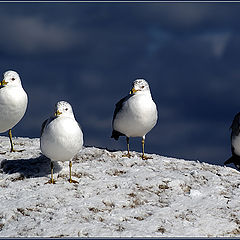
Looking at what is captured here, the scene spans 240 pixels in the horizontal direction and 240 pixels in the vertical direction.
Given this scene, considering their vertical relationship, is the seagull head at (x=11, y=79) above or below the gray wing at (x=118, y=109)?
above

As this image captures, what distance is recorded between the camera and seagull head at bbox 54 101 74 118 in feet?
35.6

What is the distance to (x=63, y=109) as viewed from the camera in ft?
35.8

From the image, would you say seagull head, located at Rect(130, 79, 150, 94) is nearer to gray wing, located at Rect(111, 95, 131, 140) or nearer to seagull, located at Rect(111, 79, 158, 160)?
seagull, located at Rect(111, 79, 158, 160)

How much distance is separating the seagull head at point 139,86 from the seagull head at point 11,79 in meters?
3.68

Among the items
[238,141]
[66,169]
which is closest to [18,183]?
[66,169]

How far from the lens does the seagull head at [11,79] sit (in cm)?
1381

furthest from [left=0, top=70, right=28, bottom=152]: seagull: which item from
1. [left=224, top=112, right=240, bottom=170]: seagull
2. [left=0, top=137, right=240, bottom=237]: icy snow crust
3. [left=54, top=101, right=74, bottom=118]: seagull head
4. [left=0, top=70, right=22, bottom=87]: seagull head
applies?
[left=224, top=112, right=240, bottom=170]: seagull

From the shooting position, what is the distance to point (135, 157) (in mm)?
14102

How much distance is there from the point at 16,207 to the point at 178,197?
394cm

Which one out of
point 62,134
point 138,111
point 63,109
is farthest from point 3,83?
point 138,111

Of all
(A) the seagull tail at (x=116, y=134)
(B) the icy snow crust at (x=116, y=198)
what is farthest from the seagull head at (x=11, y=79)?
(A) the seagull tail at (x=116, y=134)

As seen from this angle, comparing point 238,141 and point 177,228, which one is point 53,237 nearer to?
point 177,228

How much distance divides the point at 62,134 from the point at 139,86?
3.84 meters

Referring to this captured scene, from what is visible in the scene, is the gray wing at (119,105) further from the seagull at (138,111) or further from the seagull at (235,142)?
the seagull at (235,142)
